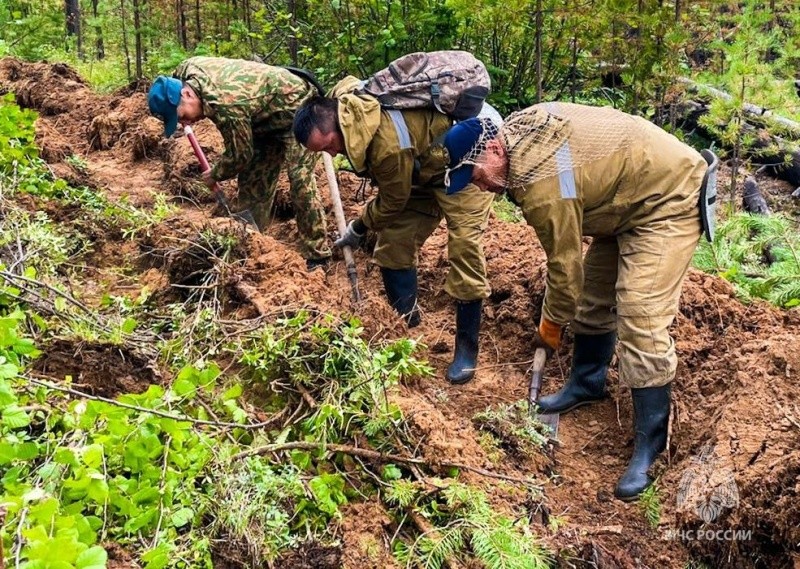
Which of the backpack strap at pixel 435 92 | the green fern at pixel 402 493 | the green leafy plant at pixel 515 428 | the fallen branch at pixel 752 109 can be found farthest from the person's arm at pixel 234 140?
the fallen branch at pixel 752 109

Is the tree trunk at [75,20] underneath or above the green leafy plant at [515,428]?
underneath

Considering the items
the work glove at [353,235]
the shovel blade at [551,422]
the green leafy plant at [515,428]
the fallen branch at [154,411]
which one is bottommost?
the shovel blade at [551,422]

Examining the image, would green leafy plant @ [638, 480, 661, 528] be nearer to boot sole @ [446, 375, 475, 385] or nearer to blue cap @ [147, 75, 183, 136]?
boot sole @ [446, 375, 475, 385]

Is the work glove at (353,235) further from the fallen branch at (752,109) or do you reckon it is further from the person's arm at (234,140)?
the fallen branch at (752,109)

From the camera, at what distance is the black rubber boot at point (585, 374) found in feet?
13.9

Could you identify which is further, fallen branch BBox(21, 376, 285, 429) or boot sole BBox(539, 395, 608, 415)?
boot sole BBox(539, 395, 608, 415)

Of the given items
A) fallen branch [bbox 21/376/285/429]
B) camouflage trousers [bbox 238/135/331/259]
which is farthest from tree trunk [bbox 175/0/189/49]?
fallen branch [bbox 21/376/285/429]

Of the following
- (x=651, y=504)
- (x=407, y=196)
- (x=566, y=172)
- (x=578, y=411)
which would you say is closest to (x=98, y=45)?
(x=407, y=196)

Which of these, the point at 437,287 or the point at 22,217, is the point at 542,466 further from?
the point at 22,217

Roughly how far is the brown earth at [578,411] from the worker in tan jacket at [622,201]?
312 millimetres

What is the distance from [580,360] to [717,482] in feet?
4.28

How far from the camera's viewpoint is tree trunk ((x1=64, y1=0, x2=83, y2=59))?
52.1 ft

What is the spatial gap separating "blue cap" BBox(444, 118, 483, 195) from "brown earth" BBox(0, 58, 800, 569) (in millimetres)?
995

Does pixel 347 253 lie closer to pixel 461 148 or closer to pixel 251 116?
pixel 251 116
